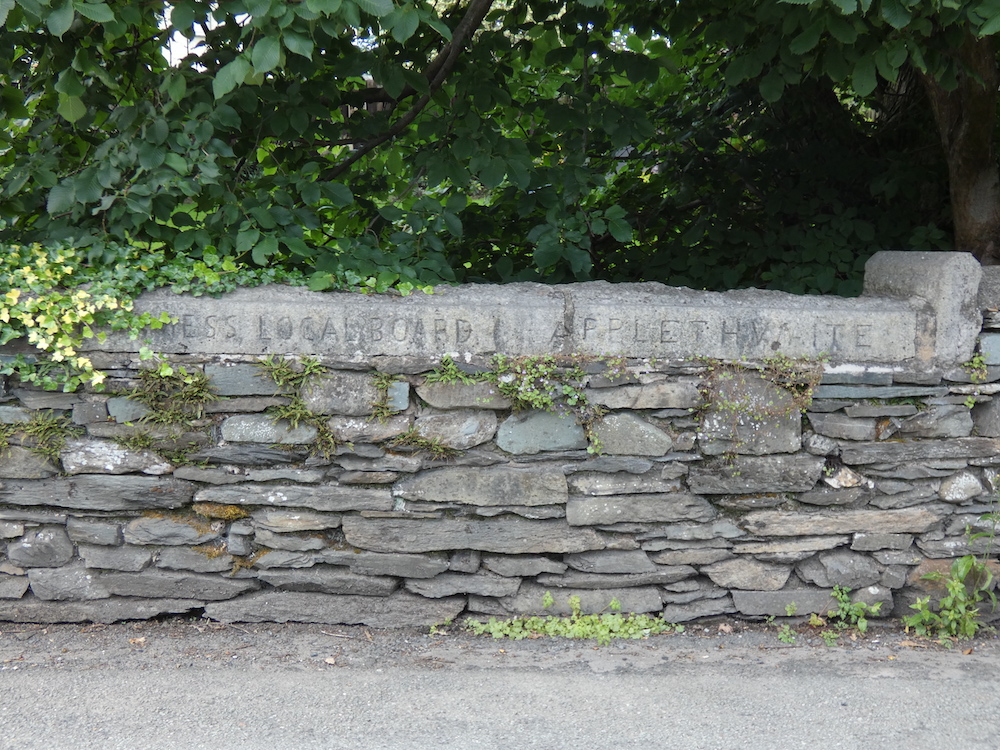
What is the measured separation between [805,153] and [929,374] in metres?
1.88

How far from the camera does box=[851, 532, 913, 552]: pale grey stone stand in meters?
3.05

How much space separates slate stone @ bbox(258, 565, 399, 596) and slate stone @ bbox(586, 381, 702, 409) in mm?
1031

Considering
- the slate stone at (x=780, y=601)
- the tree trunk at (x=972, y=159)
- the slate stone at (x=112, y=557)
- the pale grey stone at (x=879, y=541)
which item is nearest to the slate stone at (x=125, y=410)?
the slate stone at (x=112, y=557)

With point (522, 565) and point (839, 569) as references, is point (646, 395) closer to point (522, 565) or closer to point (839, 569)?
point (522, 565)

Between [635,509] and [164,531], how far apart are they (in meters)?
1.70

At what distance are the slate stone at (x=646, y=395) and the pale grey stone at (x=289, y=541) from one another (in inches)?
43.9

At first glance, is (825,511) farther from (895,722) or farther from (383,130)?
(383,130)

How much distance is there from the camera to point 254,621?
305 cm

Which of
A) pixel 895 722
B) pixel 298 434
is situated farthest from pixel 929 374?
pixel 298 434

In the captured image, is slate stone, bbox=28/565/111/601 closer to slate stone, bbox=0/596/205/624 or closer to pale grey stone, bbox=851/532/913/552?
slate stone, bbox=0/596/205/624

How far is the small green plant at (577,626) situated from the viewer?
302cm

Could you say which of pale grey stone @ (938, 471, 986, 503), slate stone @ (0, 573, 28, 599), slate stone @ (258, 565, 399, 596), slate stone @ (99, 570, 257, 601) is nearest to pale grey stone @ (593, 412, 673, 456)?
slate stone @ (258, 565, 399, 596)

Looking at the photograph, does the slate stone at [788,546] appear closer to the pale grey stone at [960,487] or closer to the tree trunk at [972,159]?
the pale grey stone at [960,487]

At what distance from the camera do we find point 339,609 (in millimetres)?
3055
